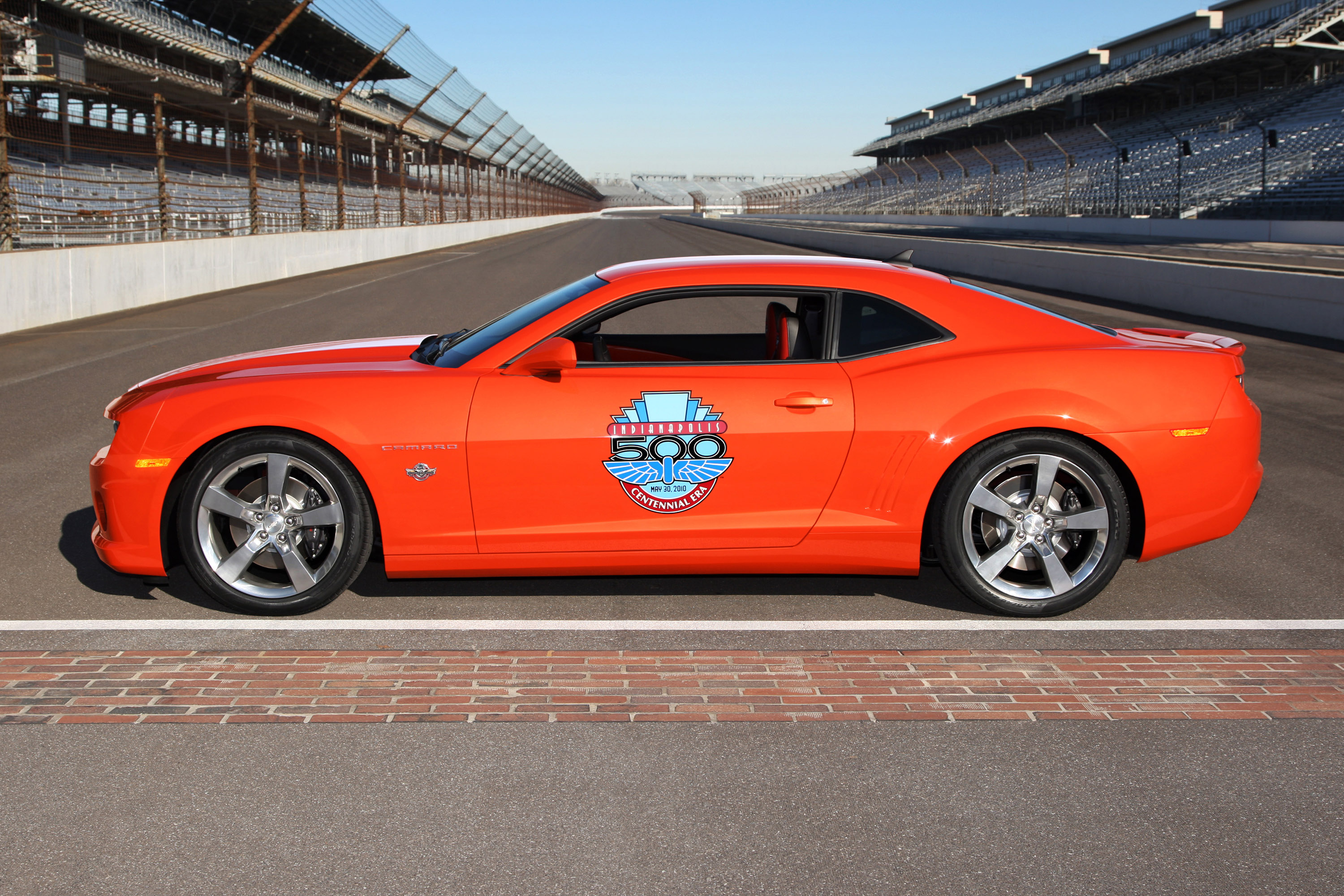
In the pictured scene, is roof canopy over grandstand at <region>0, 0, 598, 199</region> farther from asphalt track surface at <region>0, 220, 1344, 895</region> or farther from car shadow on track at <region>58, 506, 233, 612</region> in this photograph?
asphalt track surface at <region>0, 220, 1344, 895</region>

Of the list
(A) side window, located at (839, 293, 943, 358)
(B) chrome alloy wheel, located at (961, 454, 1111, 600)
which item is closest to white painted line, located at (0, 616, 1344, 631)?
(B) chrome alloy wheel, located at (961, 454, 1111, 600)

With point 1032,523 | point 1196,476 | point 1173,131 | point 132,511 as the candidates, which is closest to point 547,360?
point 132,511

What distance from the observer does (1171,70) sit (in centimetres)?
6775

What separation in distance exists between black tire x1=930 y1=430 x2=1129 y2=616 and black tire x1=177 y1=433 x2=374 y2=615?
7.45 feet

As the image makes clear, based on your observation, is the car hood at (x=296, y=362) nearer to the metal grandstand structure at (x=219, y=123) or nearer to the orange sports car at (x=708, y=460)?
the orange sports car at (x=708, y=460)

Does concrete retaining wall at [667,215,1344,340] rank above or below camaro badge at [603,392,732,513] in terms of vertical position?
above

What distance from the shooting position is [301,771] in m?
3.24

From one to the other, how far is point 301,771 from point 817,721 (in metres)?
1.52

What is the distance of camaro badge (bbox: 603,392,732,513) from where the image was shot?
4.34 meters

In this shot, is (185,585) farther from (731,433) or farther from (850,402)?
(850,402)

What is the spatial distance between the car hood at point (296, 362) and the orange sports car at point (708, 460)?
0.08 m

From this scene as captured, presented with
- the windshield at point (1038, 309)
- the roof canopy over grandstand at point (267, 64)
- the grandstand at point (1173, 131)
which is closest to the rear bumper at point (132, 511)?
the windshield at point (1038, 309)

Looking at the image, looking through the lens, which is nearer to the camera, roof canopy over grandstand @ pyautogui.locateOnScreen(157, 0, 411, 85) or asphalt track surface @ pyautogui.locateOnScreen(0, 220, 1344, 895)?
asphalt track surface @ pyautogui.locateOnScreen(0, 220, 1344, 895)

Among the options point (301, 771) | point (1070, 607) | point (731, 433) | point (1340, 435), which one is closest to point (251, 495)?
point (301, 771)
